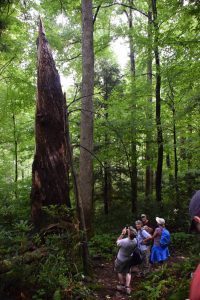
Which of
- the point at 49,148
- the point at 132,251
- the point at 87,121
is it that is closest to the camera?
the point at 49,148

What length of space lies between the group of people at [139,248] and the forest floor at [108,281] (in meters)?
0.21

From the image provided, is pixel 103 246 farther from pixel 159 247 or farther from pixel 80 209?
pixel 80 209

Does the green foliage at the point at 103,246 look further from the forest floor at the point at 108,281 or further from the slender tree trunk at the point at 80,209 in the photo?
the slender tree trunk at the point at 80,209

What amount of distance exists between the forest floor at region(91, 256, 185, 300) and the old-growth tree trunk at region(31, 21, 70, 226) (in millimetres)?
2096

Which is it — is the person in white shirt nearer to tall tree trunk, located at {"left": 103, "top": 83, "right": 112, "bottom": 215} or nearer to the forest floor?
the forest floor

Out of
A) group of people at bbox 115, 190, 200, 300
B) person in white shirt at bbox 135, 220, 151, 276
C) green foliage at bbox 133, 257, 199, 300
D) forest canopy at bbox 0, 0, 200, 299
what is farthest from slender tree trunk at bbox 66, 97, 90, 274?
person in white shirt at bbox 135, 220, 151, 276

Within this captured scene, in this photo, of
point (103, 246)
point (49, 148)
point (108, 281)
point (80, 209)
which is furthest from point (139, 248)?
point (49, 148)

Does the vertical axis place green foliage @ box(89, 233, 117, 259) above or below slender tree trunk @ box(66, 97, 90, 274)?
below

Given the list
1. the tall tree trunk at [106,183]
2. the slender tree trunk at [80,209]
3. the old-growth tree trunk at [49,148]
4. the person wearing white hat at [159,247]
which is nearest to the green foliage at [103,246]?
the person wearing white hat at [159,247]

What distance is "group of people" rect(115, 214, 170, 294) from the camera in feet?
26.6

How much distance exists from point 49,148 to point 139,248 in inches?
159

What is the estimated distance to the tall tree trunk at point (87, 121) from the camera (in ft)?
34.3

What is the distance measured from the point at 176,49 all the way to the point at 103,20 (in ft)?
28.7

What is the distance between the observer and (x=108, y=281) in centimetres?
842
